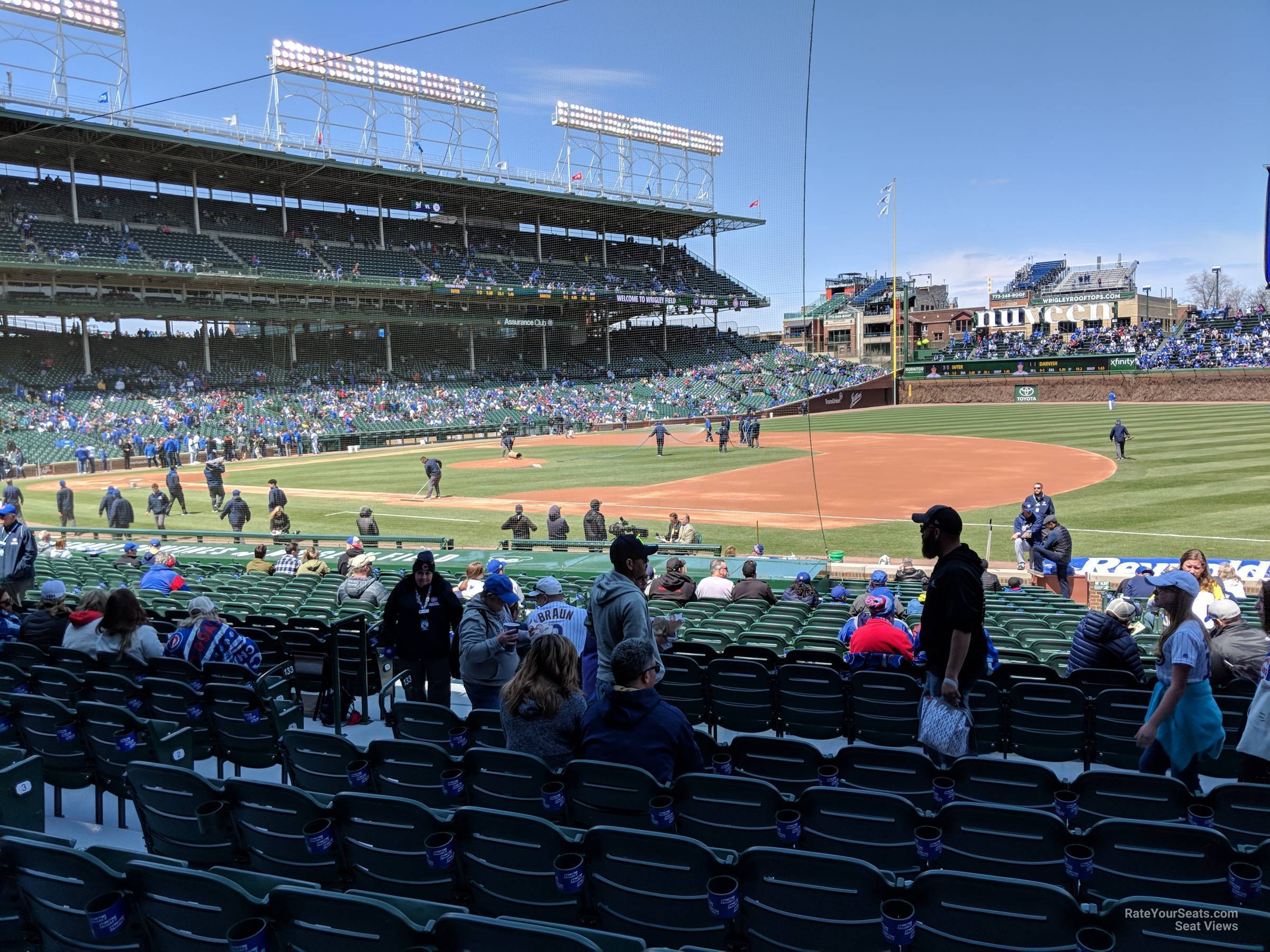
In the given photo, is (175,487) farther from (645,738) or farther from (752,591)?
(645,738)

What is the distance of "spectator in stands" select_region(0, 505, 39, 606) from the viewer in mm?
10836

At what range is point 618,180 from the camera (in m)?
38.8

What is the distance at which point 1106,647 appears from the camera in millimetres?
6730

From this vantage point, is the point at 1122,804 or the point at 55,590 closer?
the point at 1122,804

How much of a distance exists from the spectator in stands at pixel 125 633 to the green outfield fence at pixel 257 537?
28.0ft

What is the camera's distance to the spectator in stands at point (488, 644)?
6254 millimetres

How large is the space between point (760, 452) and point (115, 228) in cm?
4117

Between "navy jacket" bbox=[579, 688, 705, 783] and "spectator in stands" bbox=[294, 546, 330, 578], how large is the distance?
10240 mm

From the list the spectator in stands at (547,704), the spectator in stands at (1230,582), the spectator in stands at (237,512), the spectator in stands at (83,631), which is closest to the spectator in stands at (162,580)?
the spectator in stands at (83,631)

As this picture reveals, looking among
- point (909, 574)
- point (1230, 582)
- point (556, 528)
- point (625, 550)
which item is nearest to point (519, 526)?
point (556, 528)

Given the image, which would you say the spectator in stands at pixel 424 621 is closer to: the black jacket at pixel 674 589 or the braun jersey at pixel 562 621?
the braun jersey at pixel 562 621

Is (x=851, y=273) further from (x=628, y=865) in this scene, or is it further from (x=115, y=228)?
(x=628, y=865)

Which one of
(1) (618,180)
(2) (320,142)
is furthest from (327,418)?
(1) (618,180)

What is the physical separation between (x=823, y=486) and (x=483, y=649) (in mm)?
24300
